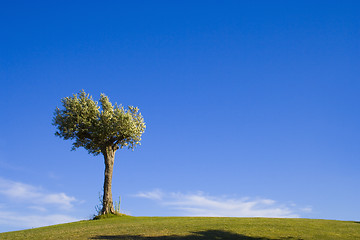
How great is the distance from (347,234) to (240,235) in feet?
30.4

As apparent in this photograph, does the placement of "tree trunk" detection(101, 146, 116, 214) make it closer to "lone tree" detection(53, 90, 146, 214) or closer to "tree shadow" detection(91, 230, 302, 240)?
"lone tree" detection(53, 90, 146, 214)

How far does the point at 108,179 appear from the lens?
1886 inches

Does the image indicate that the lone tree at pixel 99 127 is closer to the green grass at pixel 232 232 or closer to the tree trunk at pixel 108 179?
the tree trunk at pixel 108 179

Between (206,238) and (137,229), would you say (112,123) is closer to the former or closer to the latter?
(137,229)

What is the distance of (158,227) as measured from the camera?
31.4 m

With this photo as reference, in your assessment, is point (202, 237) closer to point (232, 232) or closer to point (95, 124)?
point (232, 232)

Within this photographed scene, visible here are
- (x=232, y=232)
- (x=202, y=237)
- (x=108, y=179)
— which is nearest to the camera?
(x=202, y=237)

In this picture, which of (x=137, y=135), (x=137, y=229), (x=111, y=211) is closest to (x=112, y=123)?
(x=137, y=135)

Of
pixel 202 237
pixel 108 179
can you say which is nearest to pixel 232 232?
pixel 202 237

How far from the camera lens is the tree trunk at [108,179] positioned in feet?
153

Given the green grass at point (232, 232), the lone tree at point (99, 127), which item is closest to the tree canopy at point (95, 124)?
the lone tree at point (99, 127)

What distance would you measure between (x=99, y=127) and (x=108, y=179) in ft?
24.7

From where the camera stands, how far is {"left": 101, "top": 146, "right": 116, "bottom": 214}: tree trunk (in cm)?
4676

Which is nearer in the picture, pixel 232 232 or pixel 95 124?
pixel 232 232
